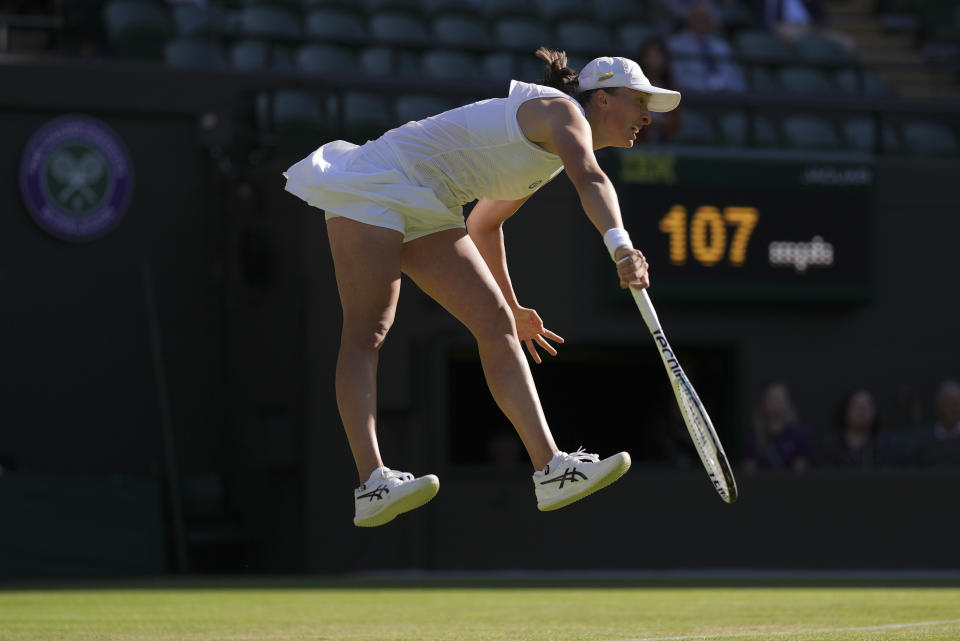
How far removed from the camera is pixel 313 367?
42.8 feet

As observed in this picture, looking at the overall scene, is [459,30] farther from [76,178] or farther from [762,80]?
[76,178]

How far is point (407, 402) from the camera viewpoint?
13109 millimetres

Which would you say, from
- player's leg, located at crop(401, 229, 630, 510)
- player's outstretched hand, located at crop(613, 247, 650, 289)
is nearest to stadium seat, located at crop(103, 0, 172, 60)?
player's leg, located at crop(401, 229, 630, 510)

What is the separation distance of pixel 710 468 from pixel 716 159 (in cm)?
787

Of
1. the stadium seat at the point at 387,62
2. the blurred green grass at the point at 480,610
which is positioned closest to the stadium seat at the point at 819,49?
the stadium seat at the point at 387,62

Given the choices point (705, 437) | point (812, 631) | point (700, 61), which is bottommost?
point (812, 631)

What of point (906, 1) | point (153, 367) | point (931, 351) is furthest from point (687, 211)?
point (906, 1)

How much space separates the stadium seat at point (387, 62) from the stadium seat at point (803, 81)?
3547 millimetres

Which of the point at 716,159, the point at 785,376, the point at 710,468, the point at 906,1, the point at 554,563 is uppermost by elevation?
the point at 906,1

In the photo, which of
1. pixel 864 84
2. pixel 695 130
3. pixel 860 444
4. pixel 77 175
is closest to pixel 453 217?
pixel 860 444

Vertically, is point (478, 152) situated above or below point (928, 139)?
above

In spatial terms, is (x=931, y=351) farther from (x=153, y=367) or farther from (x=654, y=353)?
(x=153, y=367)

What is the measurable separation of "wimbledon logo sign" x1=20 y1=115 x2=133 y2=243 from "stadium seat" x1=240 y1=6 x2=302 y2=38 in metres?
1.66

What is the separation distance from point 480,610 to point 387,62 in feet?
23.8
